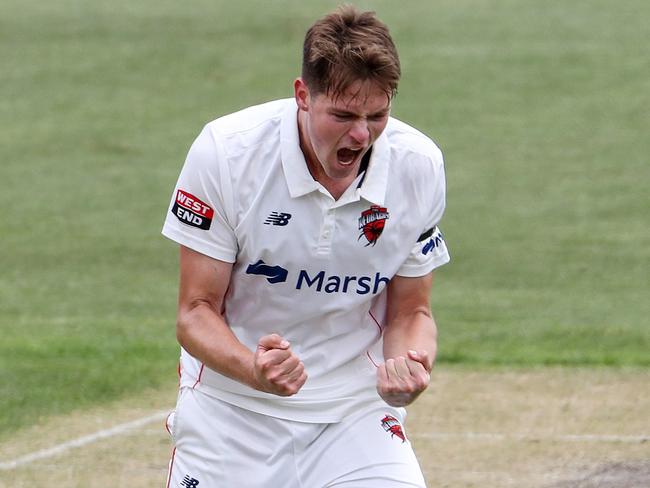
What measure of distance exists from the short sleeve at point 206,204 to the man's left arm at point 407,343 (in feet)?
2.13

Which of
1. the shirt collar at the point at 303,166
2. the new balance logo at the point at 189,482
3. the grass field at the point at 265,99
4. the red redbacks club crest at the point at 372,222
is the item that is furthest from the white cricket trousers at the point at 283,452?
the grass field at the point at 265,99

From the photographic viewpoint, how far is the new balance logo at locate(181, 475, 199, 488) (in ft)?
15.3

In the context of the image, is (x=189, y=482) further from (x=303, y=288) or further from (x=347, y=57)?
(x=347, y=57)

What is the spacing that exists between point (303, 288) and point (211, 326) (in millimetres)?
339

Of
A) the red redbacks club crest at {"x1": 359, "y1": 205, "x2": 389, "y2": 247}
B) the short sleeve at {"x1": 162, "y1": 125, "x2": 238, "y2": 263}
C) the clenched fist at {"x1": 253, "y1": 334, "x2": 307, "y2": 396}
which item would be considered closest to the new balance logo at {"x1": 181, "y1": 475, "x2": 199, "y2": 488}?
the clenched fist at {"x1": 253, "y1": 334, "x2": 307, "y2": 396}

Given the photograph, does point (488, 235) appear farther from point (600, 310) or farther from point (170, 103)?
point (170, 103)

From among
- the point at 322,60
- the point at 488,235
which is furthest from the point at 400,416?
the point at 488,235

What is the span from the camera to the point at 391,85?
423 cm

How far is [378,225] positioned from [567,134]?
17077mm

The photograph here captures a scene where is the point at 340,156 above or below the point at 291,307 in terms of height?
above

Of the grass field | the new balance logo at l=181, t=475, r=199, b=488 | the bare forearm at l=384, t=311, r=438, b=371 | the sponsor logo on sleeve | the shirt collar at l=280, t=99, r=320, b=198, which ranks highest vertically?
the shirt collar at l=280, t=99, r=320, b=198

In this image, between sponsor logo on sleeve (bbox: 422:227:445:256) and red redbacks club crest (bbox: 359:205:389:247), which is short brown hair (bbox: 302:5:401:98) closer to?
red redbacks club crest (bbox: 359:205:389:247)

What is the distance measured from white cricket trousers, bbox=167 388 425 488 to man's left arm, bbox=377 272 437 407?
0.87ft

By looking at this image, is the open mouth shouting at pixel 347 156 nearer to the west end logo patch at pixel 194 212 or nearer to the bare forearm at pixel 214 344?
the west end logo patch at pixel 194 212
